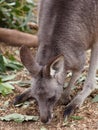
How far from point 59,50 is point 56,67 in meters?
0.23

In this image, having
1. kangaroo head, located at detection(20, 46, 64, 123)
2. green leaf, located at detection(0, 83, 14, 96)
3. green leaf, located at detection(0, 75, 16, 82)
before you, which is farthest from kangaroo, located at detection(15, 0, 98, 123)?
green leaf, located at detection(0, 75, 16, 82)

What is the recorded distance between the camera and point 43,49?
4852mm

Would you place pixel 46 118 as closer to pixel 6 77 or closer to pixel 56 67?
pixel 56 67

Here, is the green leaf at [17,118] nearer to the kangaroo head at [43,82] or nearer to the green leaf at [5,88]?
the kangaroo head at [43,82]

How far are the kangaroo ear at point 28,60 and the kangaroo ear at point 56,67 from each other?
0.15 meters

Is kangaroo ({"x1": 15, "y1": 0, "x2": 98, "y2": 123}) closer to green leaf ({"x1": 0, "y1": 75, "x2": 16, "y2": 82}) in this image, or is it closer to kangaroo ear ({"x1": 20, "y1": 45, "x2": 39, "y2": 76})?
kangaroo ear ({"x1": 20, "y1": 45, "x2": 39, "y2": 76})

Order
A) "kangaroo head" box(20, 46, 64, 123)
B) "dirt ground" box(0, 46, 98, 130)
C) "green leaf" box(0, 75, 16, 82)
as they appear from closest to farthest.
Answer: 1. "kangaroo head" box(20, 46, 64, 123)
2. "dirt ground" box(0, 46, 98, 130)
3. "green leaf" box(0, 75, 16, 82)

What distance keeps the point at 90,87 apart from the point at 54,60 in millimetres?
950

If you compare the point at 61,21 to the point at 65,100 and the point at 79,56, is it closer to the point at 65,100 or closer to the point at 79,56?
the point at 79,56

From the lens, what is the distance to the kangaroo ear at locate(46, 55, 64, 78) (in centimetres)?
455

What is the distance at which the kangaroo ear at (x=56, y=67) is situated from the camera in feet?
14.9

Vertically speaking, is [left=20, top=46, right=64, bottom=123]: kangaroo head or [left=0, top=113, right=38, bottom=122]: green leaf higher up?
[left=20, top=46, right=64, bottom=123]: kangaroo head

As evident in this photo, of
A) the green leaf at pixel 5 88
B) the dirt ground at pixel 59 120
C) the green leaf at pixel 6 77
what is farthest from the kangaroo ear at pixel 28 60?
the green leaf at pixel 6 77

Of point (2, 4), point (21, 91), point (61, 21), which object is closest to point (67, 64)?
point (61, 21)
